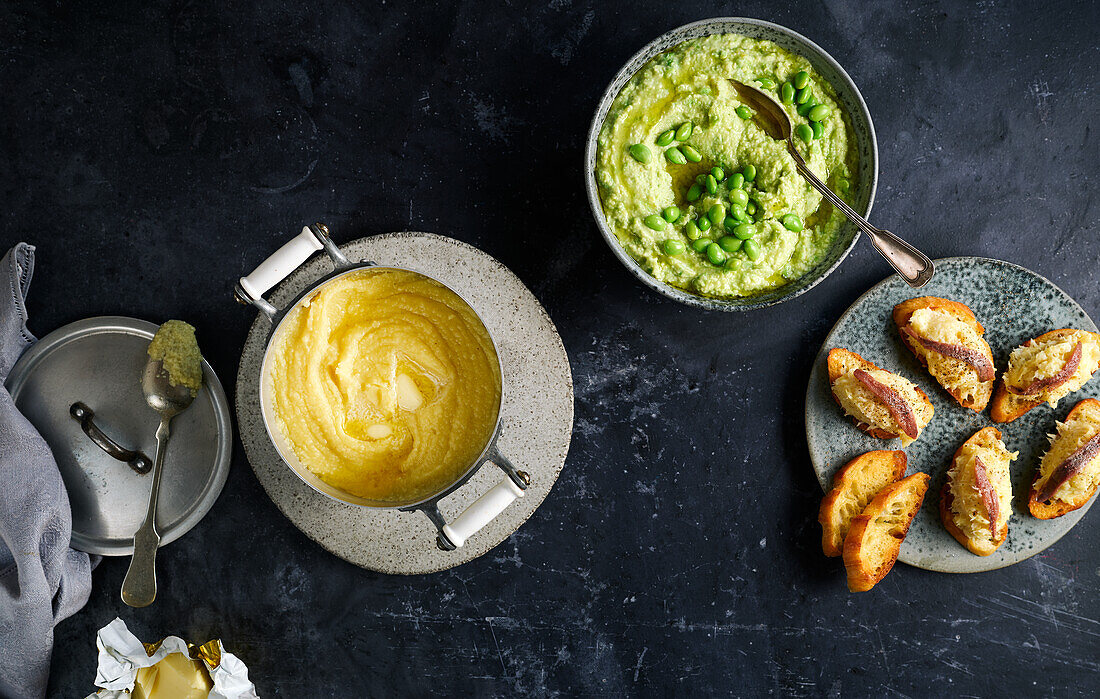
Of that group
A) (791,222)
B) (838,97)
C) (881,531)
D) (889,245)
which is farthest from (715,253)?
(881,531)

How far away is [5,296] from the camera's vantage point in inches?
81.2

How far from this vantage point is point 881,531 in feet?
6.91

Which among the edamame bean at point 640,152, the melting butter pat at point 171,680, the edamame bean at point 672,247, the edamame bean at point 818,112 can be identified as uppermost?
the edamame bean at point 640,152

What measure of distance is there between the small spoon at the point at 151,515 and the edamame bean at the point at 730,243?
152 cm

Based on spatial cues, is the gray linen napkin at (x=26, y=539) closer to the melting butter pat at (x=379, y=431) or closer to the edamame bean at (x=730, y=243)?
the melting butter pat at (x=379, y=431)

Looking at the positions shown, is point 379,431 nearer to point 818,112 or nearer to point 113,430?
point 113,430

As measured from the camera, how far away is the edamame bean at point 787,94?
1.90 meters

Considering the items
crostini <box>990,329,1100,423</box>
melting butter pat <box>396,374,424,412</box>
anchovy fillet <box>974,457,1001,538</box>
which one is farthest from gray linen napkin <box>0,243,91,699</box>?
crostini <box>990,329,1100,423</box>

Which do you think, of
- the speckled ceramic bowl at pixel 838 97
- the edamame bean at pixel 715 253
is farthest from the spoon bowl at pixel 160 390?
the edamame bean at pixel 715 253

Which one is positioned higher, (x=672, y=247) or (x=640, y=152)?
(x=640, y=152)

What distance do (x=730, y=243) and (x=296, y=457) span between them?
1.25 m

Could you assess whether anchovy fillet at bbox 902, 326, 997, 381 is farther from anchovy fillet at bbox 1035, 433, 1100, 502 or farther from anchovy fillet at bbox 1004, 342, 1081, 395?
anchovy fillet at bbox 1035, 433, 1100, 502

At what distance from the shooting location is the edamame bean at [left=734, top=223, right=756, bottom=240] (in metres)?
1.86

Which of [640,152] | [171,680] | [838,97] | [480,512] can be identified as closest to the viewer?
[480,512]
